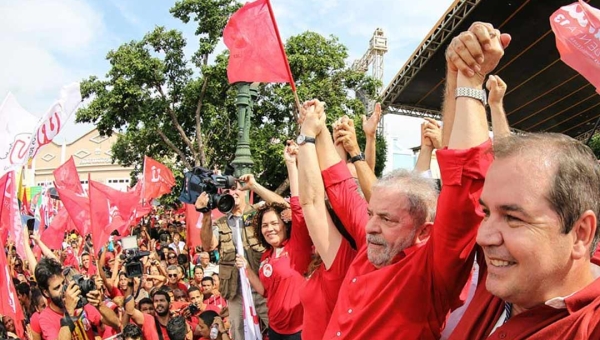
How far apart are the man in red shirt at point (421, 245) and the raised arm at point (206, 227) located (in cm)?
234

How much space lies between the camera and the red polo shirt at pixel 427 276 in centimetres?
153

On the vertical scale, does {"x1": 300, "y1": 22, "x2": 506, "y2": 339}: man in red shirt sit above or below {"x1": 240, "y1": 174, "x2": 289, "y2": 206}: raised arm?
below

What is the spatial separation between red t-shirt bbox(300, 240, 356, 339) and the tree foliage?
17.7m

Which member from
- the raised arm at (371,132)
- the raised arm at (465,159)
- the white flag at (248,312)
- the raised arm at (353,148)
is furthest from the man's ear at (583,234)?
the white flag at (248,312)

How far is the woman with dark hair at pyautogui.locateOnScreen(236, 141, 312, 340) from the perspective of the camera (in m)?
3.86

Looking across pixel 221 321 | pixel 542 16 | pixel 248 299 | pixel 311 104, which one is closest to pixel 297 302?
pixel 248 299

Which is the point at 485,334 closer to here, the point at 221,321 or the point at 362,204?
the point at 362,204

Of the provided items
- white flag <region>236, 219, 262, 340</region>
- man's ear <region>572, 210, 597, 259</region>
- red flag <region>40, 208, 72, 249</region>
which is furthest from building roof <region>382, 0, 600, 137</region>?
man's ear <region>572, 210, 597, 259</region>

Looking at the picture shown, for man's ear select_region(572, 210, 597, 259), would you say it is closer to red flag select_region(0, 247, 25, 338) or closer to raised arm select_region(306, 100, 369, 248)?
raised arm select_region(306, 100, 369, 248)

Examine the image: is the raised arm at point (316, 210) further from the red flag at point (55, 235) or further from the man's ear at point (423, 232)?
the red flag at point (55, 235)

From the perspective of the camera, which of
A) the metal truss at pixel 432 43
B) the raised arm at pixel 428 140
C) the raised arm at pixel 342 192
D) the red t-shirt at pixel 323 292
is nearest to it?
the raised arm at pixel 342 192

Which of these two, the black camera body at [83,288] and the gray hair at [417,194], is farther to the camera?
the black camera body at [83,288]

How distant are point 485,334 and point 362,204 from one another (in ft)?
3.10

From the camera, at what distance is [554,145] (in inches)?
51.1
